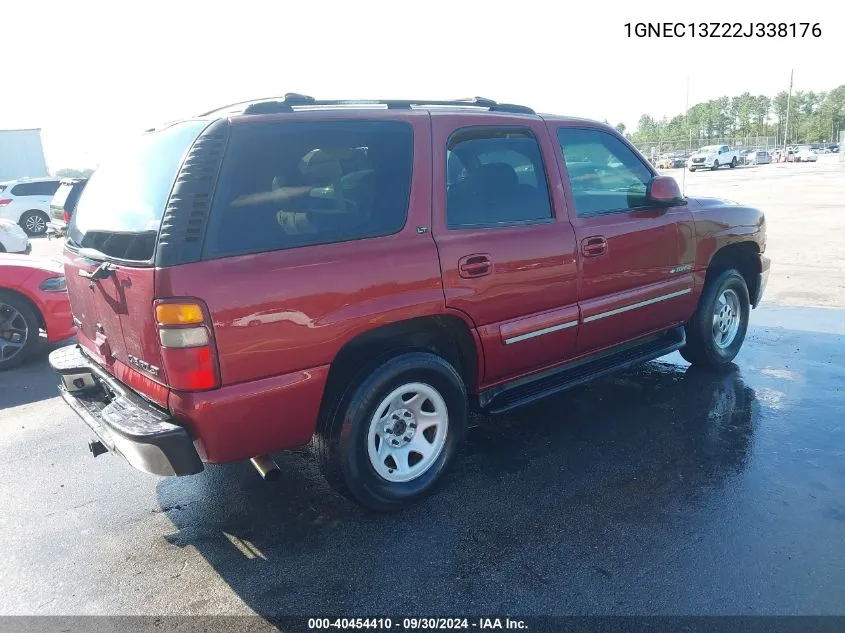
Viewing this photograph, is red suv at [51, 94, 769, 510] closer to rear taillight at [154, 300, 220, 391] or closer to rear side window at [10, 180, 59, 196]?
rear taillight at [154, 300, 220, 391]

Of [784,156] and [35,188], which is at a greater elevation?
[35,188]

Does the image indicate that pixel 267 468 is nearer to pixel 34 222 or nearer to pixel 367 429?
pixel 367 429

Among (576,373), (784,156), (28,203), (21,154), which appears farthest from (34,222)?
(784,156)

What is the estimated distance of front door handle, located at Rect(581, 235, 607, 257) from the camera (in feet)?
12.9

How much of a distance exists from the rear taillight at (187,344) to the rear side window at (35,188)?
20462 millimetres

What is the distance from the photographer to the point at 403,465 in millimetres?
3395

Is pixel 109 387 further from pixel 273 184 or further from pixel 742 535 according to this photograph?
pixel 742 535

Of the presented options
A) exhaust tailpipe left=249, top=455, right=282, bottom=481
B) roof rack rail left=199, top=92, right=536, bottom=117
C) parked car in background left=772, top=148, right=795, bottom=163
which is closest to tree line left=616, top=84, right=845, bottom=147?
parked car in background left=772, top=148, right=795, bottom=163

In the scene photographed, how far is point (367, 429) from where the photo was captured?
3135mm

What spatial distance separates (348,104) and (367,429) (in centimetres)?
168

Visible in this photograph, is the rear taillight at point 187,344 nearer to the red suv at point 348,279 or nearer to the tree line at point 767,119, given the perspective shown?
A: the red suv at point 348,279

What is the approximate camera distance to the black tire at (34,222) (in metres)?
19.5

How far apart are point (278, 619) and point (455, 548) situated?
2.81 ft

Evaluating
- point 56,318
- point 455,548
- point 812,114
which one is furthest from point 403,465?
point 812,114
